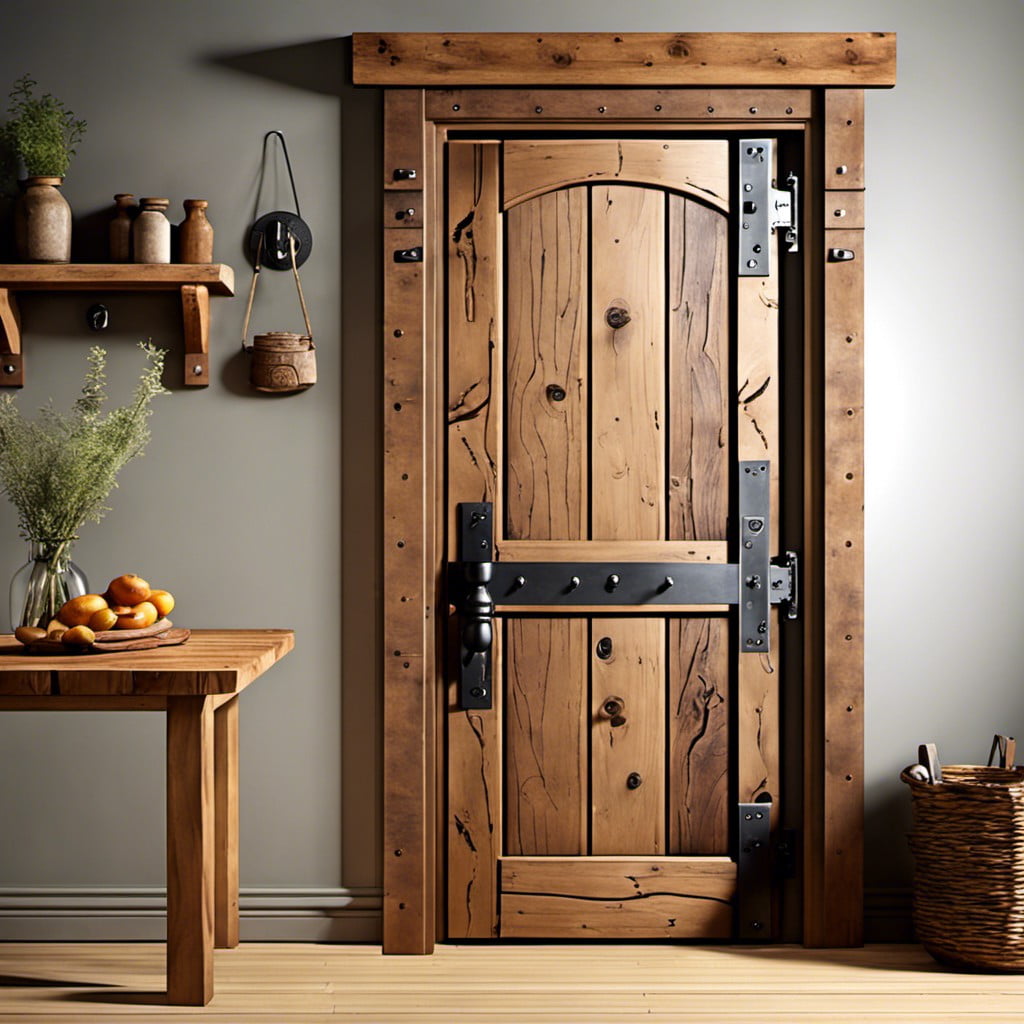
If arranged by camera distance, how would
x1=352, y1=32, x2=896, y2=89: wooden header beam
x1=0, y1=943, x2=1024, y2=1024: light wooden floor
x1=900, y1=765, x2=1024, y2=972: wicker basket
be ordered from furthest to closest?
x1=352, y1=32, x2=896, y2=89: wooden header beam → x1=900, y1=765, x2=1024, y2=972: wicker basket → x1=0, y1=943, x2=1024, y2=1024: light wooden floor

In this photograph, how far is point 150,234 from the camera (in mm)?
2574

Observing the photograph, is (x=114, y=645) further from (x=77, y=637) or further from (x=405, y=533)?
(x=405, y=533)

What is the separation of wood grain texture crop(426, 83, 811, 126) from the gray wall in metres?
0.17

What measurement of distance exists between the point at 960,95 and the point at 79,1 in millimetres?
2211

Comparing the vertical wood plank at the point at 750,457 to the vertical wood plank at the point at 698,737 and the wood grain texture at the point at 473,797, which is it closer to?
the vertical wood plank at the point at 698,737

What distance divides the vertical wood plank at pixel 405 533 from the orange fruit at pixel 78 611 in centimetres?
70

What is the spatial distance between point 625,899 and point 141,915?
1201mm

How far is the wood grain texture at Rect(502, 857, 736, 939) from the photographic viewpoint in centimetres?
270

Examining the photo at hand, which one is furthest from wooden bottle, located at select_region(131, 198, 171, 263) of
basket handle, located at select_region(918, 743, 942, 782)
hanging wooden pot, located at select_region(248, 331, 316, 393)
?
basket handle, located at select_region(918, 743, 942, 782)

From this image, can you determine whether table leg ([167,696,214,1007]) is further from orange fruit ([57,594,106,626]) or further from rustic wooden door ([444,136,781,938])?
rustic wooden door ([444,136,781,938])

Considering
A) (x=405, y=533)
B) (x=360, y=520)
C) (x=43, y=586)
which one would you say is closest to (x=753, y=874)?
(x=405, y=533)

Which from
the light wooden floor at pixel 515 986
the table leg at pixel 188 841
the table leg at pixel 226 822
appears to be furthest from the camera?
the table leg at pixel 226 822

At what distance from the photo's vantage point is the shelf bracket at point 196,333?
259 centimetres

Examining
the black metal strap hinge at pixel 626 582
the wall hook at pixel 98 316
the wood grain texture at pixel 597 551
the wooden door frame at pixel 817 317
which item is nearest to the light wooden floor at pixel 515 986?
the wooden door frame at pixel 817 317
